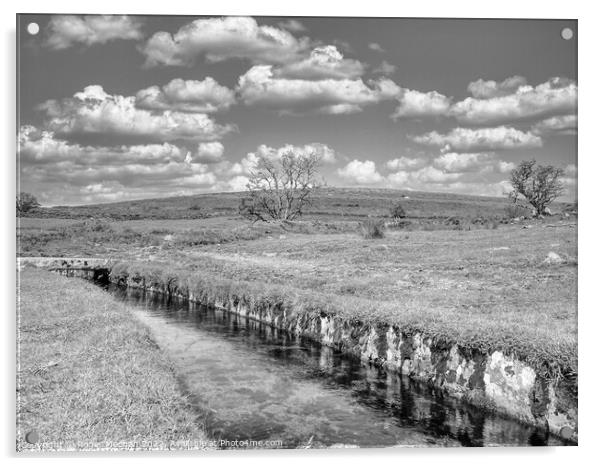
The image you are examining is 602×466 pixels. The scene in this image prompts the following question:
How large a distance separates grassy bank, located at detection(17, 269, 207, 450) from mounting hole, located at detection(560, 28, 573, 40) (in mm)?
10786

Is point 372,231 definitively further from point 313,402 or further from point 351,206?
point 351,206

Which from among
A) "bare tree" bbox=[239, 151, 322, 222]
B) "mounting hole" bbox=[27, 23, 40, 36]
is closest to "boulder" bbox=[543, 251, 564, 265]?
"mounting hole" bbox=[27, 23, 40, 36]

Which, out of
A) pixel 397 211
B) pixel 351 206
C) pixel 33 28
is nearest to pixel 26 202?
pixel 33 28

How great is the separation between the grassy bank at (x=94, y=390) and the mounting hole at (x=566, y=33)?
10786mm

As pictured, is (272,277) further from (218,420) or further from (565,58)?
(565,58)

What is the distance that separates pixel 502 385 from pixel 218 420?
18.7 feet

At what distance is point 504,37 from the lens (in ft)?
37.4

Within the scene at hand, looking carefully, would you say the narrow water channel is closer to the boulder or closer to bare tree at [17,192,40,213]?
bare tree at [17,192,40,213]

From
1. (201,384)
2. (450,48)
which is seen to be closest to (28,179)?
(201,384)

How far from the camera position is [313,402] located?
37.9 ft

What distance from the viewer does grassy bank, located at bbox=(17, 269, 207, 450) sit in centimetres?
885

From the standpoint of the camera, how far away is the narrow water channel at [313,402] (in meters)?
9.97

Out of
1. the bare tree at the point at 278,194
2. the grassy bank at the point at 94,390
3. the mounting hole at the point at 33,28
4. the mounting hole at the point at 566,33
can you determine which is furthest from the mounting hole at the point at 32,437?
the bare tree at the point at 278,194

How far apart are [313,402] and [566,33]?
955 cm
